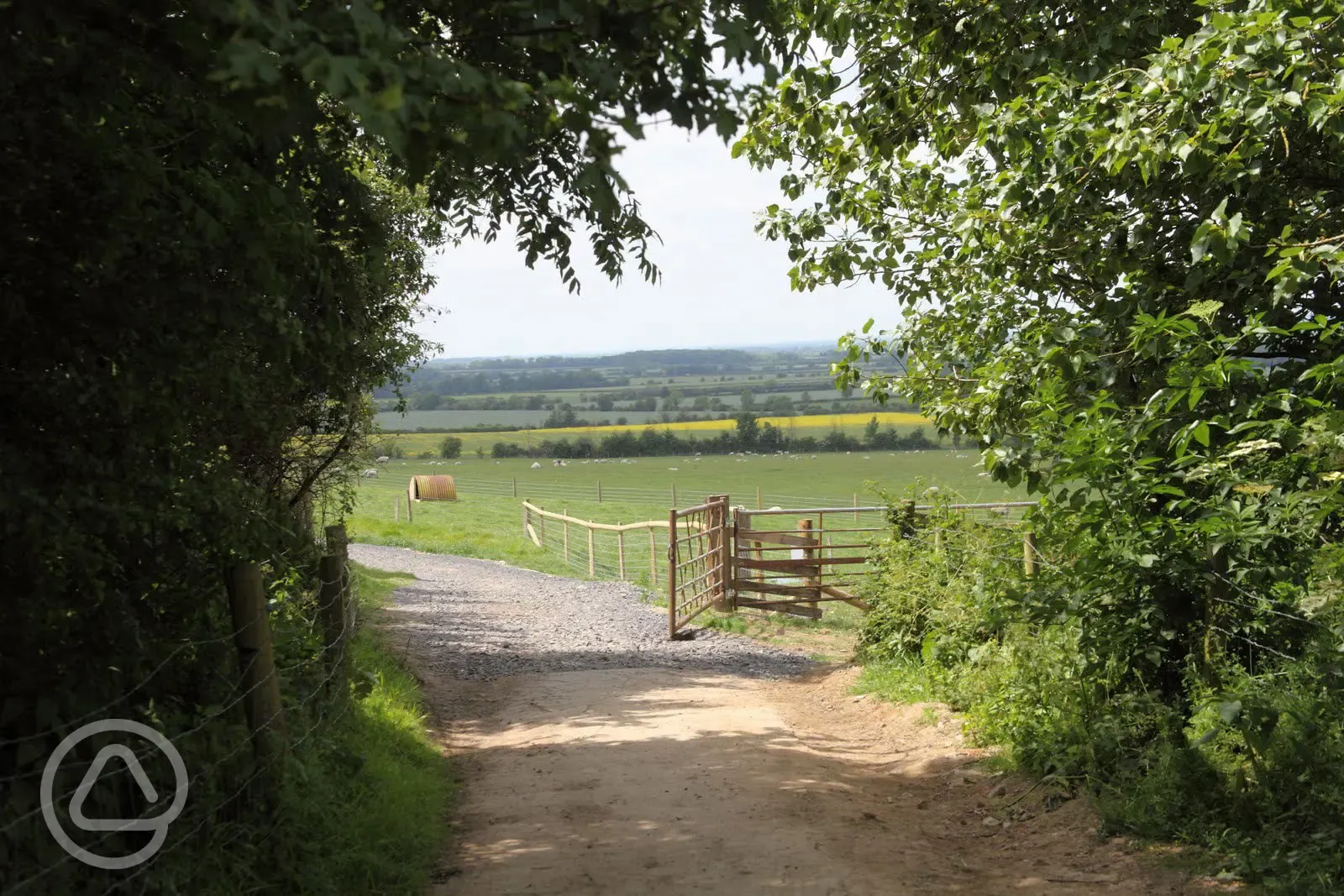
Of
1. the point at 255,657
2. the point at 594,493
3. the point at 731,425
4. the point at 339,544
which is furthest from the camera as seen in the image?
the point at 731,425

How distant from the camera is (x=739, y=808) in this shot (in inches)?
238

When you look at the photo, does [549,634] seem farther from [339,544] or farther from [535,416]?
[535,416]

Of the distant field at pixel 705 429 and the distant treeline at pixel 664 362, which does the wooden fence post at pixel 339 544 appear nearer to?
the distant field at pixel 705 429

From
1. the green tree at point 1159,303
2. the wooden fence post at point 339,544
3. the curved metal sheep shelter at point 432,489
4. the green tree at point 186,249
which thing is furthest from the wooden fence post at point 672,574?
the curved metal sheep shelter at point 432,489

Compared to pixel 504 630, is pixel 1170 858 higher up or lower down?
higher up

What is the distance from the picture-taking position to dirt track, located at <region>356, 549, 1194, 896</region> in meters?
4.99

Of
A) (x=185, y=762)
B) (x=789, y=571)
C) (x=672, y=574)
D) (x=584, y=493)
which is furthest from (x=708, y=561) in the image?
(x=584, y=493)

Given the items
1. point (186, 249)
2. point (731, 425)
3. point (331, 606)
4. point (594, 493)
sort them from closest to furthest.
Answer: point (186, 249), point (331, 606), point (594, 493), point (731, 425)

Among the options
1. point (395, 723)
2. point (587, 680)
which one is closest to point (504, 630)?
point (587, 680)

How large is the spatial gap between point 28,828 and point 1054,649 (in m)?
5.55

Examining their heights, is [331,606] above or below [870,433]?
above

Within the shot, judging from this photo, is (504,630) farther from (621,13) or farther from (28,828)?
(621,13)

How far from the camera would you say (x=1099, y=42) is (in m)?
7.07

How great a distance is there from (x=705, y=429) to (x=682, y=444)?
6648mm
